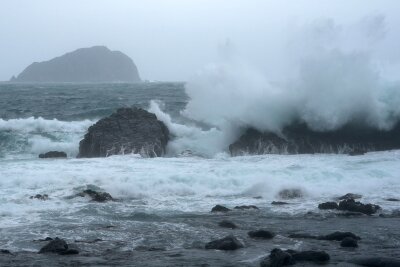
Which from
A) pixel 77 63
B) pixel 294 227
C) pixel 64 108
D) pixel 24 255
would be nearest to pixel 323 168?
pixel 294 227

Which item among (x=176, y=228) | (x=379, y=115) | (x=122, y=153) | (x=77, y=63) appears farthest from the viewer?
(x=77, y=63)

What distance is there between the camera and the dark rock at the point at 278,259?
9.41m

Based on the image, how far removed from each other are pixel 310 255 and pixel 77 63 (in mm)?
154422

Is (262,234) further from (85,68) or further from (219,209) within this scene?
(85,68)

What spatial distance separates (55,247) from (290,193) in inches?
317

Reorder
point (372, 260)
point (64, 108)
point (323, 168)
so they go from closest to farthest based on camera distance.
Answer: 1. point (372, 260)
2. point (323, 168)
3. point (64, 108)

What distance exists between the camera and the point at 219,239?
11.1 metres

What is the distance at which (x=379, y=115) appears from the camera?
26.2 meters

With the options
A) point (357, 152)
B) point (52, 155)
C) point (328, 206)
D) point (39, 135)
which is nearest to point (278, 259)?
point (328, 206)

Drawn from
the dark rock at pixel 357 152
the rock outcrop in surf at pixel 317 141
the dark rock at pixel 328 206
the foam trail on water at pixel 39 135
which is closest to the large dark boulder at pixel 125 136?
the foam trail on water at pixel 39 135

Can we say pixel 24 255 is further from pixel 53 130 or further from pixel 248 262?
pixel 53 130

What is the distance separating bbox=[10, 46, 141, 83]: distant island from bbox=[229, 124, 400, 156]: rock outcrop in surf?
12928cm

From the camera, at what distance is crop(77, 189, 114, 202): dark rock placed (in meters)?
15.6

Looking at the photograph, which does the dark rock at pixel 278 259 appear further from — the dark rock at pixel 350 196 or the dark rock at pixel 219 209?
the dark rock at pixel 350 196
